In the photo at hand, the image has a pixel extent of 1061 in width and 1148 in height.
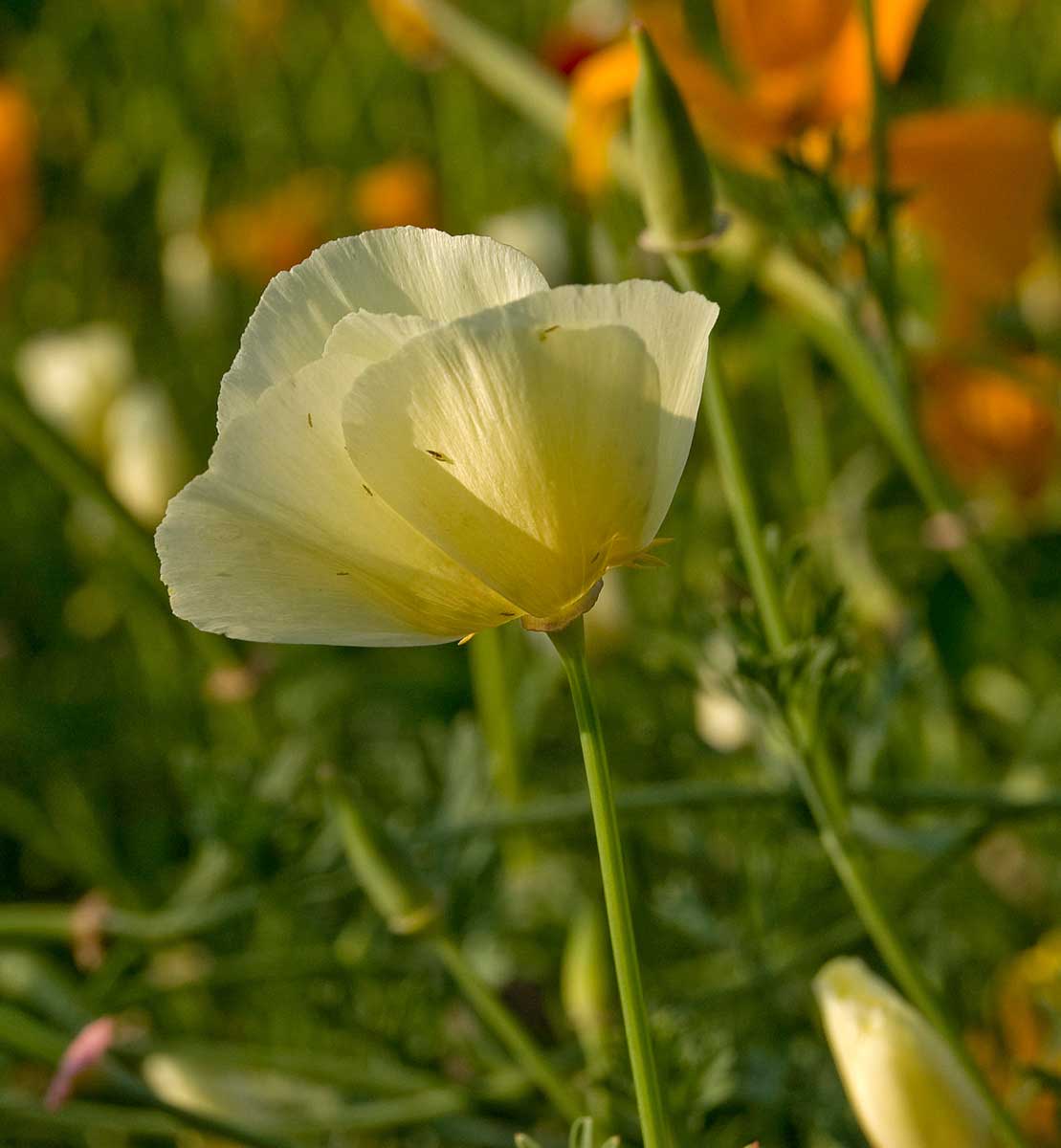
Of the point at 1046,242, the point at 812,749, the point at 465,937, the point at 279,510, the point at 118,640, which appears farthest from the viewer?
the point at 118,640

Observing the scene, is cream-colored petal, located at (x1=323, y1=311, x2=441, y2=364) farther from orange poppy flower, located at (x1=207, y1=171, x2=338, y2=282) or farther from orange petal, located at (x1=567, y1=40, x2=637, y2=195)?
orange poppy flower, located at (x1=207, y1=171, x2=338, y2=282)

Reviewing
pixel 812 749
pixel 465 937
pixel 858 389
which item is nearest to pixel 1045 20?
pixel 858 389

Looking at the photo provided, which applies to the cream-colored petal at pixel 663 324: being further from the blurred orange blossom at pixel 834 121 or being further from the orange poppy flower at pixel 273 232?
the orange poppy flower at pixel 273 232

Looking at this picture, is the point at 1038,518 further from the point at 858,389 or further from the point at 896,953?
the point at 896,953

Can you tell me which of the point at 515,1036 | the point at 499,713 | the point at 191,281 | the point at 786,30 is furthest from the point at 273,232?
the point at 515,1036

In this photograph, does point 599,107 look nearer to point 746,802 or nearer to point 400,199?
point 746,802
